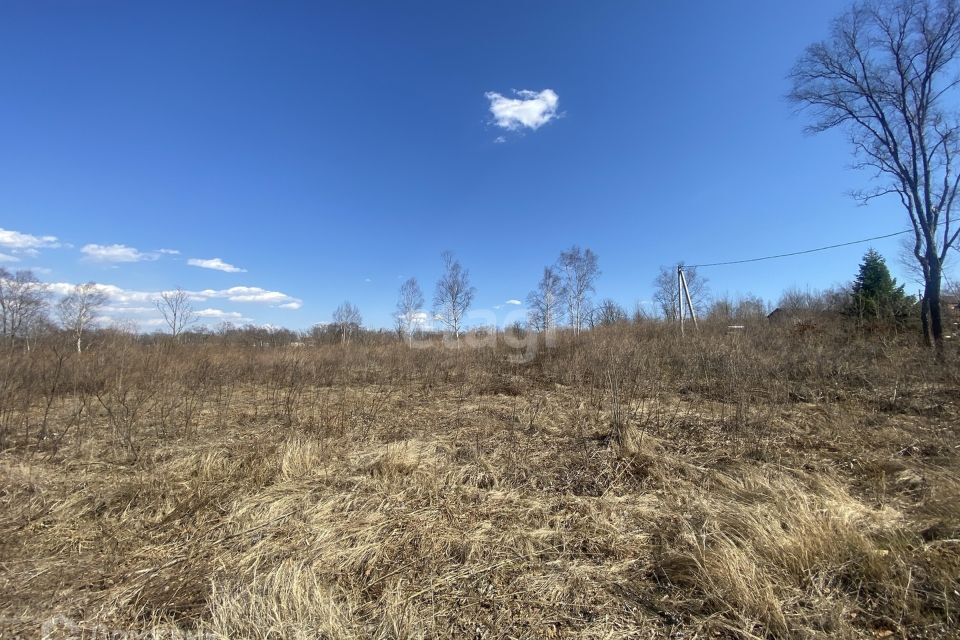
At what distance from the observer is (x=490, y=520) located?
292 centimetres

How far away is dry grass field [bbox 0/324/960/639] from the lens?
1.88 m

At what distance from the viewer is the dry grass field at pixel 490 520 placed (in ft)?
6.17

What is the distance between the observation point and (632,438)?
441 cm

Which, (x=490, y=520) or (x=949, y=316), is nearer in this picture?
(x=490, y=520)

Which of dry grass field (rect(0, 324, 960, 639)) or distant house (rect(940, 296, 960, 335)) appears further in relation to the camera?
distant house (rect(940, 296, 960, 335))


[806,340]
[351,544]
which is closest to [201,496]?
[351,544]

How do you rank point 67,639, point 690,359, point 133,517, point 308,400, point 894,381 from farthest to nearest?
point 690,359 < point 308,400 < point 894,381 < point 133,517 < point 67,639

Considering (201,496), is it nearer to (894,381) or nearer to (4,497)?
(4,497)

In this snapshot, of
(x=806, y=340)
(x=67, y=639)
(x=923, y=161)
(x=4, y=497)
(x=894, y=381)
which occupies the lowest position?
(x=67, y=639)

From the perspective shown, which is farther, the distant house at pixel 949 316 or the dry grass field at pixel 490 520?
the distant house at pixel 949 316

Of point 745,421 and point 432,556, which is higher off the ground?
point 745,421

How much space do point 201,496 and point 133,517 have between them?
45 cm

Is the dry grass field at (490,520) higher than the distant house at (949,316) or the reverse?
the reverse

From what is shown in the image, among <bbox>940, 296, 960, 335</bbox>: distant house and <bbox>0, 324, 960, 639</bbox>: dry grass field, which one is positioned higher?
<bbox>940, 296, 960, 335</bbox>: distant house
